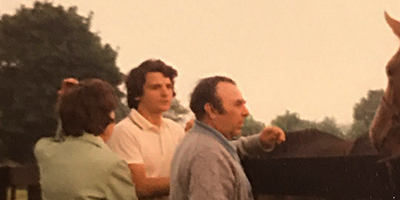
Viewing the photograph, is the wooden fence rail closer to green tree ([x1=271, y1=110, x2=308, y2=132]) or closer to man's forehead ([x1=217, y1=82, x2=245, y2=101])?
man's forehead ([x1=217, y1=82, x2=245, y2=101])

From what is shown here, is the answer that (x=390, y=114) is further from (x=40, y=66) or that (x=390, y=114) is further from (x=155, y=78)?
(x=40, y=66)

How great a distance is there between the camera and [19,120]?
59.8 ft

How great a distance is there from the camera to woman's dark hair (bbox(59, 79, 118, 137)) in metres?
2.39

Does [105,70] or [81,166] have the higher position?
[105,70]

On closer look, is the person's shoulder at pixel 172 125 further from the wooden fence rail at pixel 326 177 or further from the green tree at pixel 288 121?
the green tree at pixel 288 121

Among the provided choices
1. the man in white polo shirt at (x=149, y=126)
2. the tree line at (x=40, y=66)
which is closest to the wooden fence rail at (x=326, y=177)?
the man in white polo shirt at (x=149, y=126)

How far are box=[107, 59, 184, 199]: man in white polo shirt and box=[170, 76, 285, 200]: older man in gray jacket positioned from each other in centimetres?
61

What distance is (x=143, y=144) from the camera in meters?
2.90

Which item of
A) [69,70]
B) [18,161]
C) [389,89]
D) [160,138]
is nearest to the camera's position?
Answer: [160,138]

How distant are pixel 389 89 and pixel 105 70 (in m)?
16.7

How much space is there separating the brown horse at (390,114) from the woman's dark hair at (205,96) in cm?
150

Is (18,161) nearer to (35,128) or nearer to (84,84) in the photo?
(35,128)

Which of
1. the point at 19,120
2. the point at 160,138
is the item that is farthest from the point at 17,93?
the point at 160,138

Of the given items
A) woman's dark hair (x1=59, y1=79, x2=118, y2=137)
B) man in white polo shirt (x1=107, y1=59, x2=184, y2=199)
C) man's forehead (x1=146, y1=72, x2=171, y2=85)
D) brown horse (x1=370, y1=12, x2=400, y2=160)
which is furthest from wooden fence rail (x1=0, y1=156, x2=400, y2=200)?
brown horse (x1=370, y1=12, x2=400, y2=160)
